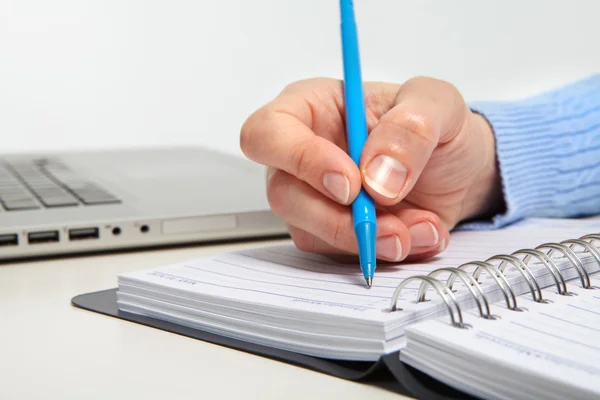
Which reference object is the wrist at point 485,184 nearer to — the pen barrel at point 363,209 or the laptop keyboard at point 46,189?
the pen barrel at point 363,209

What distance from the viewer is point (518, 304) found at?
39cm

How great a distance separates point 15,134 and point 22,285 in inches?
38.5

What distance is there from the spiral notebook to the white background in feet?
3.40

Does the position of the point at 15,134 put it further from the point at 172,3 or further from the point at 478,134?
the point at 478,134

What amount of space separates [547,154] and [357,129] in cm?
36

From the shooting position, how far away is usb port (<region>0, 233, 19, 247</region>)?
0.63 m

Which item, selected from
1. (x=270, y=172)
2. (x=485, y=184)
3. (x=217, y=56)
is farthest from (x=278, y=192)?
(x=217, y=56)

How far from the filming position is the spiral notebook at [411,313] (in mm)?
308

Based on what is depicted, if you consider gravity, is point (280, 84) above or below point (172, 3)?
below

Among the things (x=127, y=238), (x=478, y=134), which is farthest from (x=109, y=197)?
(x=478, y=134)

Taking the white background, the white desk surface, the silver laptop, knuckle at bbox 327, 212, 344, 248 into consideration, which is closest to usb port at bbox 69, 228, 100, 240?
the silver laptop

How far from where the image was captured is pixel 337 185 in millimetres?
500

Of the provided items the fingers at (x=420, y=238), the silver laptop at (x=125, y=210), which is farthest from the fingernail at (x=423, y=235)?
the silver laptop at (x=125, y=210)

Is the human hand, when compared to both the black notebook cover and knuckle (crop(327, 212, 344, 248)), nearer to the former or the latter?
knuckle (crop(327, 212, 344, 248))
